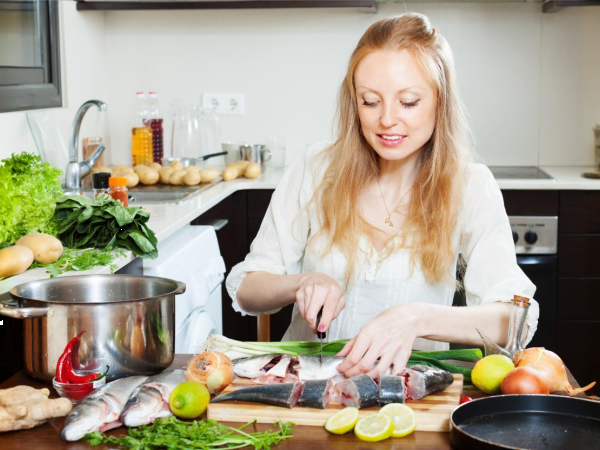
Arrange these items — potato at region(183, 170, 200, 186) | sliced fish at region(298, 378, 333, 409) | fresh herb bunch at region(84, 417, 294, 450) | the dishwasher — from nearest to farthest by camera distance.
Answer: fresh herb bunch at region(84, 417, 294, 450) < sliced fish at region(298, 378, 333, 409) < the dishwasher < potato at region(183, 170, 200, 186)

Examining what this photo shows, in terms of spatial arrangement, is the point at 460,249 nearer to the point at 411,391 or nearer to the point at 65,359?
the point at 411,391

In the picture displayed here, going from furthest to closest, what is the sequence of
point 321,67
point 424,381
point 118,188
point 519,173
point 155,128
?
point 321,67
point 155,128
point 519,173
point 118,188
point 424,381

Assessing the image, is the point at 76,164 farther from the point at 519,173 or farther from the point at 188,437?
the point at 188,437

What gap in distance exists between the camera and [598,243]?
3186 millimetres

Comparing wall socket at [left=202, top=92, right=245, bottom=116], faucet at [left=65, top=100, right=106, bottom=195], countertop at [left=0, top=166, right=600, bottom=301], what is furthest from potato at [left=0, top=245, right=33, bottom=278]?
wall socket at [left=202, top=92, right=245, bottom=116]

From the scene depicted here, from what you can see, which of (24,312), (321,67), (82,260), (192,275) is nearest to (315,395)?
(24,312)

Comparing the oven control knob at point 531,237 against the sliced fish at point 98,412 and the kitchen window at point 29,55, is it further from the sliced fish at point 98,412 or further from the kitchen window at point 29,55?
the sliced fish at point 98,412

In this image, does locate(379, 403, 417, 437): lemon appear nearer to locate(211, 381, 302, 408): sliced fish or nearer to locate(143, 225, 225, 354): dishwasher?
locate(211, 381, 302, 408): sliced fish

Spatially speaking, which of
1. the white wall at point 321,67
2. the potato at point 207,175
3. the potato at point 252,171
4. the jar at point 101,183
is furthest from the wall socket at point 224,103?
the jar at point 101,183

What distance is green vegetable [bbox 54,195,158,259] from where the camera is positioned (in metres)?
1.88

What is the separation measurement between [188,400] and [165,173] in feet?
7.19

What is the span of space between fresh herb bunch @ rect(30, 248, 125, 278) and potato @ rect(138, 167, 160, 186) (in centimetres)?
131

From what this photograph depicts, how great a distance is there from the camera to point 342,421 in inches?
40.5

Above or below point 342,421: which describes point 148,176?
above
